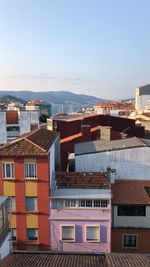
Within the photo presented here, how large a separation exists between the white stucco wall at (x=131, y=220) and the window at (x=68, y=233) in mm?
3348

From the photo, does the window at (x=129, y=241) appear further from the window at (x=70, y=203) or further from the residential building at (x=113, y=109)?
the residential building at (x=113, y=109)

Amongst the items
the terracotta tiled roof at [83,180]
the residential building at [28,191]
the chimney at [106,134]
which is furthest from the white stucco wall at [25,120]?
the residential building at [28,191]

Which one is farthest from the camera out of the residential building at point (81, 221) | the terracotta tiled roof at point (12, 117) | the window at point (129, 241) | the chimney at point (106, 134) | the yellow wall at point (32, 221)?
the terracotta tiled roof at point (12, 117)

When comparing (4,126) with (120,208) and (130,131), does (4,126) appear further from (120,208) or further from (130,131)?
(120,208)

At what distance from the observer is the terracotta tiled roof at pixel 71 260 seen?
46.9 feet

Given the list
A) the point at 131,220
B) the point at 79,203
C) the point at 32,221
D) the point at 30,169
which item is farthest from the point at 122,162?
the point at 32,221

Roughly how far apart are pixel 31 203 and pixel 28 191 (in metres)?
1.02

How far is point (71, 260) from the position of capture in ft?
50.4

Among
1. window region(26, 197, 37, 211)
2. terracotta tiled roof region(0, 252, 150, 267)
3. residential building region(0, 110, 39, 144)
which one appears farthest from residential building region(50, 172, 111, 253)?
residential building region(0, 110, 39, 144)

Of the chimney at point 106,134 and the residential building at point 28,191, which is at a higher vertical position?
the chimney at point 106,134

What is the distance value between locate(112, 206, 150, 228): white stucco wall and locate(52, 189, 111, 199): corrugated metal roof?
1457mm

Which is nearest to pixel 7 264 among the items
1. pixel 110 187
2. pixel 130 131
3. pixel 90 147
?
pixel 110 187

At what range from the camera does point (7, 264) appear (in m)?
14.3

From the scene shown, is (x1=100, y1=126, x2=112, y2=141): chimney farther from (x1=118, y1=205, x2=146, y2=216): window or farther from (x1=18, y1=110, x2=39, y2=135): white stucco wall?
(x1=18, y1=110, x2=39, y2=135): white stucco wall
